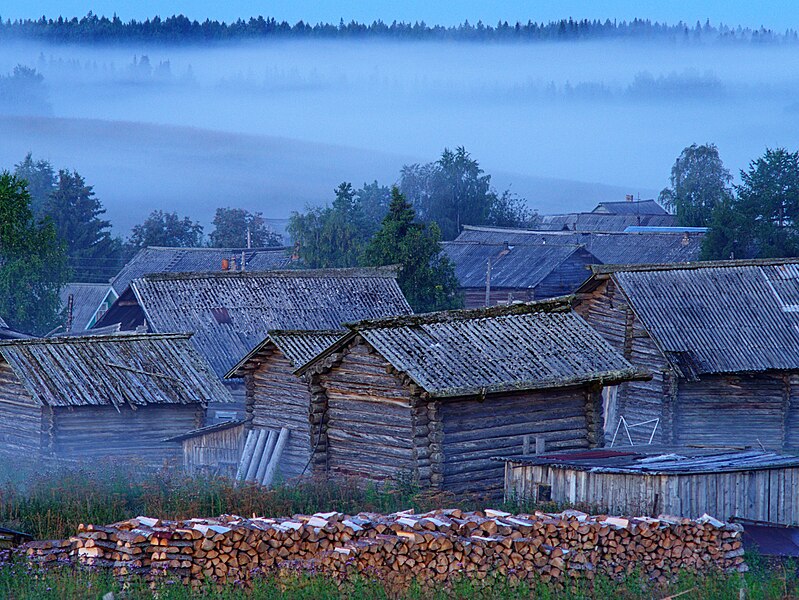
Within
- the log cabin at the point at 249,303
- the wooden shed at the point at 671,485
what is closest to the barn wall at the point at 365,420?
the wooden shed at the point at 671,485

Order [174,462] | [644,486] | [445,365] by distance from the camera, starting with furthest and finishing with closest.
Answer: [174,462]
[445,365]
[644,486]

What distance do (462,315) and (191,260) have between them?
48871 mm

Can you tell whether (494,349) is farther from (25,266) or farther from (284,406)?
(25,266)

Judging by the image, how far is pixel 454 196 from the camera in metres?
102

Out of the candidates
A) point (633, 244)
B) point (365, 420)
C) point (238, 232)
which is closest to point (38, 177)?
point (238, 232)

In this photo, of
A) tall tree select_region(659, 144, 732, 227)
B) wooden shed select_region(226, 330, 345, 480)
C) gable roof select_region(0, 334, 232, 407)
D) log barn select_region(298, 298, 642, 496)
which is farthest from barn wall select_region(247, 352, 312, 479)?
tall tree select_region(659, 144, 732, 227)

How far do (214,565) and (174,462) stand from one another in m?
14.0

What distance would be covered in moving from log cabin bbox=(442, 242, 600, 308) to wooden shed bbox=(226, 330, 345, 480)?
29988 millimetres

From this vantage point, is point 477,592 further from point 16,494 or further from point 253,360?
point 253,360

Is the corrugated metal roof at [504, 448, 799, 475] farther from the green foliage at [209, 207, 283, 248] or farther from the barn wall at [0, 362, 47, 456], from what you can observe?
the green foliage at [209, 207, 283, 248]

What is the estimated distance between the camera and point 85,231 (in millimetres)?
88750

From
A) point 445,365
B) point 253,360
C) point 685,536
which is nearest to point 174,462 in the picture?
point 253,360

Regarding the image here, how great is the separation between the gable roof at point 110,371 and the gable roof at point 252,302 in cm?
731

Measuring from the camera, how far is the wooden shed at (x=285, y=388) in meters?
27.5
